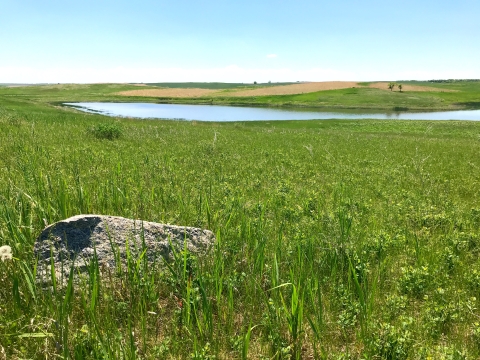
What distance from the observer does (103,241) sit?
3.76 meters

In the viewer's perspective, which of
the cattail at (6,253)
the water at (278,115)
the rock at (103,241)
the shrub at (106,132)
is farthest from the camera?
the water at (278,115)

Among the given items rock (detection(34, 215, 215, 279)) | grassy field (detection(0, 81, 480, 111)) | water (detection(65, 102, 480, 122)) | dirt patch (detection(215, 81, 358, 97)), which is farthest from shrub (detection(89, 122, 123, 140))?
dirt patch (detection(215, 81, 358, 97))

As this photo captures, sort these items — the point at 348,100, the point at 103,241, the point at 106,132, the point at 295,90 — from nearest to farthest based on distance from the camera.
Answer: the point at 103,241, the point at 106,132, the point at 348,100, the point at 295,90

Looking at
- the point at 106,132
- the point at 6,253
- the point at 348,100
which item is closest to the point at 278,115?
the point at 348,100

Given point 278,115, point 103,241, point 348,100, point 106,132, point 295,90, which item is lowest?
point 103,241

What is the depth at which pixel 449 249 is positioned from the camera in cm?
480

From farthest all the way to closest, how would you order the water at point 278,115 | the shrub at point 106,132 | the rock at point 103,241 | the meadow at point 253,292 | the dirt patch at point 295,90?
the dirt patch at point 295,90
the water at point 278,115
the shrub at point 106,132
the rock at point 103,241
the meadow at point 253,292

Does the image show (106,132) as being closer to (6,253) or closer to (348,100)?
(6,253)

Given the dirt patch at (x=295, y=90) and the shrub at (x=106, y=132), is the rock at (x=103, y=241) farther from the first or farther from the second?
the dirt patch at (x=295, y=90)

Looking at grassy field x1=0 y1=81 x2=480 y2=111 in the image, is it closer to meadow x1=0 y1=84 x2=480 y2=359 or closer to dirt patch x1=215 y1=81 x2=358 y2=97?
dirt patch x1=215 y1=81 x2=358 y2=97

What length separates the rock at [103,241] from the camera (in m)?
3.48

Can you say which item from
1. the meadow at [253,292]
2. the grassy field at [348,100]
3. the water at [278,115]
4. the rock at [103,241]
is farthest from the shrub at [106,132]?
the grassy field at [348,100]

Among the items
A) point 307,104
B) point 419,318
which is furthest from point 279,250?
point 307,104

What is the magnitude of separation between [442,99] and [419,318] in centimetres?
12091
